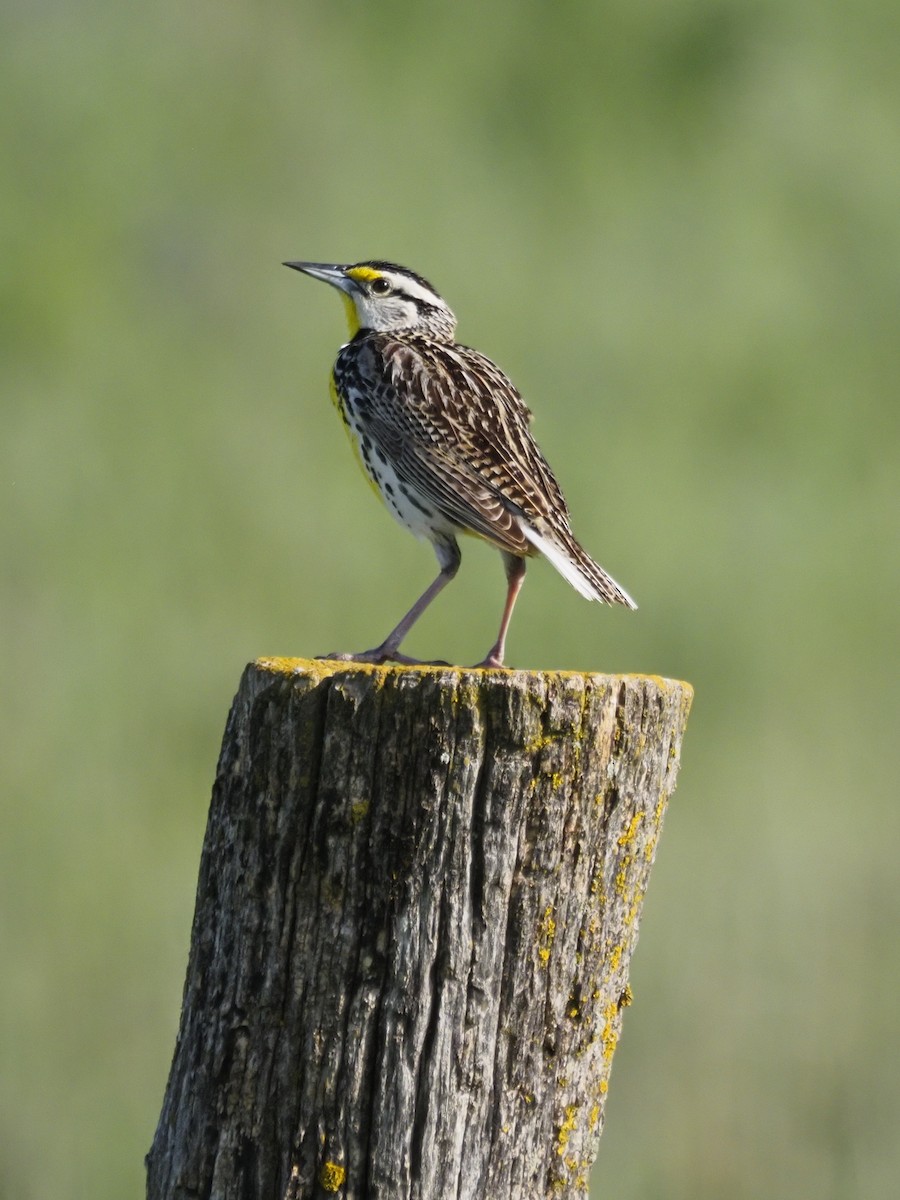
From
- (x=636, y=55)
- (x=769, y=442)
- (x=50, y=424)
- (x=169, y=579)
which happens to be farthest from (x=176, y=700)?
(x=636, y=55)

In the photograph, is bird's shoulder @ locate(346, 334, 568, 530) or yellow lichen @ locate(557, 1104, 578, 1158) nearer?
yellow lichen @ locate(557, 1104, 578, 1158)

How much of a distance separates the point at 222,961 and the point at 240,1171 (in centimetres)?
32

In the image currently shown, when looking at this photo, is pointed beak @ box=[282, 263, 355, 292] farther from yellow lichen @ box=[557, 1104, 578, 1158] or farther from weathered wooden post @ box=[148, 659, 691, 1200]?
yellow lichen @ box=[557, 1104, 578, 1158]

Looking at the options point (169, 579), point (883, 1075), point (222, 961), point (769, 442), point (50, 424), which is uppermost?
point (769, 442)

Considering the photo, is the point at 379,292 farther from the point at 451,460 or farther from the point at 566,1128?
the point at 566,1128

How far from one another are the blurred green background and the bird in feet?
5.55

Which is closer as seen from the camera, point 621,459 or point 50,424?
point 50,424

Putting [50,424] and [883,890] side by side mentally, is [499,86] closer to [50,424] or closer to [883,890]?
[50,424]

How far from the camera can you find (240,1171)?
2941mm

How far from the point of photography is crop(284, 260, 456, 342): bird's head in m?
5.34

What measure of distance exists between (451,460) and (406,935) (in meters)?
1.83

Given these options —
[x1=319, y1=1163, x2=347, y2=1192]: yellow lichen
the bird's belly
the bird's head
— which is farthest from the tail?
[x1=319, y1=1163, x2=347, y2=1192]: yellow lichen

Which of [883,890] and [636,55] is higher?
[636,55]

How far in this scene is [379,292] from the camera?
5.35m
